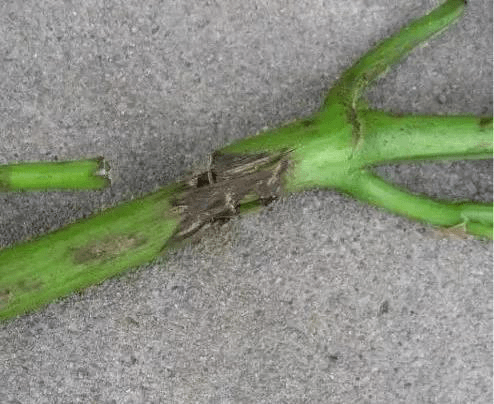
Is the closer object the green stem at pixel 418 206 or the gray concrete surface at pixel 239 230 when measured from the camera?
the green stem at pixel 418 206

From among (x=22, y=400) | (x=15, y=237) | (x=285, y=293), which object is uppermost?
(x=15, y=237)

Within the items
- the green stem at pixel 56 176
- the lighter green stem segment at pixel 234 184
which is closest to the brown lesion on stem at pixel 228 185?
the lighter green stem segment at pixel 234 184

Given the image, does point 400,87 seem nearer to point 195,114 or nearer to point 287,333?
point 195,114

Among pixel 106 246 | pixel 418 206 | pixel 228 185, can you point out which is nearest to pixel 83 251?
pixel 106 246

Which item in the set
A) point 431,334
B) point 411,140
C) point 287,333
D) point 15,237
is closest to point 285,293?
point 287,333

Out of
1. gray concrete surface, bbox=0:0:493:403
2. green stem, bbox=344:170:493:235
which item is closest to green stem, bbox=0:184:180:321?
gray concrete surface, bbox=0:0:493:403

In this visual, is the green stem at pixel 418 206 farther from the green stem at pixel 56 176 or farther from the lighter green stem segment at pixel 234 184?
the green stem at pixel 56 176

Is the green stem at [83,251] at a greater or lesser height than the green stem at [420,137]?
lesser

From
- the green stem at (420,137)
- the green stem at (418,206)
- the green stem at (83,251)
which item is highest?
the green stem at (420,137)
